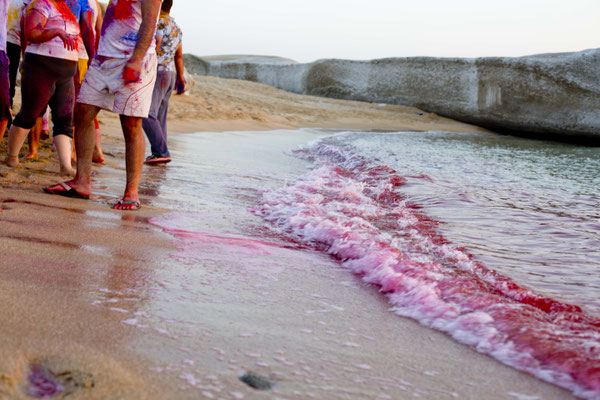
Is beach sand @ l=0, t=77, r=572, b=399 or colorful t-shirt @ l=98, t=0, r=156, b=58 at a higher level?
colorful t-shirt @ l=98, t=0, r=156, b=58

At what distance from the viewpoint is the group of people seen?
3.06 m

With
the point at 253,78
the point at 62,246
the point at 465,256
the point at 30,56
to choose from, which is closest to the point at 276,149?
the point at 30,56

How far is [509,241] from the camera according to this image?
3.37 metres

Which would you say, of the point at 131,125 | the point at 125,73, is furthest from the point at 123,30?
the point at 131,125

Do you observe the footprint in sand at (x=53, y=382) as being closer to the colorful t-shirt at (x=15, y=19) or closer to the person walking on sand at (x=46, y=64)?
the person walking on sand at (x=46, y=64)

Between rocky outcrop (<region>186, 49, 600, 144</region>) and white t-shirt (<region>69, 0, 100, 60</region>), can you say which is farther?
rocky outcrop (<region>186, 49, 600, 144</region>)

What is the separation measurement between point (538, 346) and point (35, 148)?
3718 mm

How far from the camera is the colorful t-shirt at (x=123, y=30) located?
3055 mm

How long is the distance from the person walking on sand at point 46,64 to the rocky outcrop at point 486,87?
43.7 ft

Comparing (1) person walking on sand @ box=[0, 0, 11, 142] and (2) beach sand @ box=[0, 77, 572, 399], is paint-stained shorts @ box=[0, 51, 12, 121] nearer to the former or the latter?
(1) person walking on sand @ box=[0, 0, 11, 142]

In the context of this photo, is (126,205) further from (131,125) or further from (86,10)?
(86,10)

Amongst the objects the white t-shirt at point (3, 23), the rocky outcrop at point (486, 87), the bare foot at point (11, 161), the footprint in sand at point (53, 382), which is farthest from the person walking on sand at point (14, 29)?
the rocky outcrop at point (486, 87)

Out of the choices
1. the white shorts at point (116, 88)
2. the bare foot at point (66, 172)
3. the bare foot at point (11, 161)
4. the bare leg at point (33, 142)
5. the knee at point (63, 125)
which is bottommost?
the bare foot at point (66, 172)

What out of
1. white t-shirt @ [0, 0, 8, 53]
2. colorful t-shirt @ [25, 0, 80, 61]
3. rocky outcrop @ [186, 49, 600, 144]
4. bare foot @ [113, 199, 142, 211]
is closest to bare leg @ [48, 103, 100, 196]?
bare foot @ [113, 199, 142, 211]
